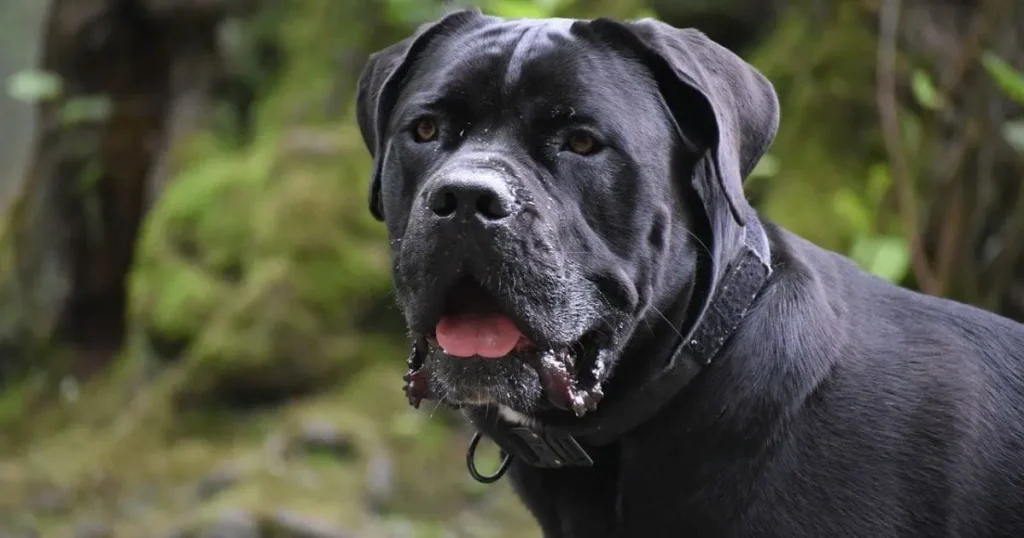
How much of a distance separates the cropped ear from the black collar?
11 centimetres

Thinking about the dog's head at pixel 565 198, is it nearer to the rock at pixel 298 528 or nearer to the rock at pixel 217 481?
the rock at pixel 298 528

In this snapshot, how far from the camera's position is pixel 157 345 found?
18.1ft

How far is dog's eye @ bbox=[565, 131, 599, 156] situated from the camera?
2154 mm

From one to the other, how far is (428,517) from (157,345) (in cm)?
182

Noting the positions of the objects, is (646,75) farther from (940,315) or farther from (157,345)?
(157,345)

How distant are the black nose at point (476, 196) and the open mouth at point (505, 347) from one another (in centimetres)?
14

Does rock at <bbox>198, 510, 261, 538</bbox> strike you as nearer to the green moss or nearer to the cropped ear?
the green moss

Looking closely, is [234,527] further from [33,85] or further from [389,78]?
[33,85]

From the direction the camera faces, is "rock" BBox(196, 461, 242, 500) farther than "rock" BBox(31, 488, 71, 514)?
No

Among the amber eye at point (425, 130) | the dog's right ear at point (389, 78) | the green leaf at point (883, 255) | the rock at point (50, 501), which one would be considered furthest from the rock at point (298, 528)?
the amber eye at point (425, 130)

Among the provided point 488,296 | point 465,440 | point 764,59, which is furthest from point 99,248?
point 488,296

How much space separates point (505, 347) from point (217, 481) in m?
2.80

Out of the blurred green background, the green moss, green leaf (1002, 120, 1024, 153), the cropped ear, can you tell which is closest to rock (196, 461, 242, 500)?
the blurred green background

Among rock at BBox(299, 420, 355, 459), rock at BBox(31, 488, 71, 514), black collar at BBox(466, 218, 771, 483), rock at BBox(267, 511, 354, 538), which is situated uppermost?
black collar at BBox(466, 218, 771, 483)
